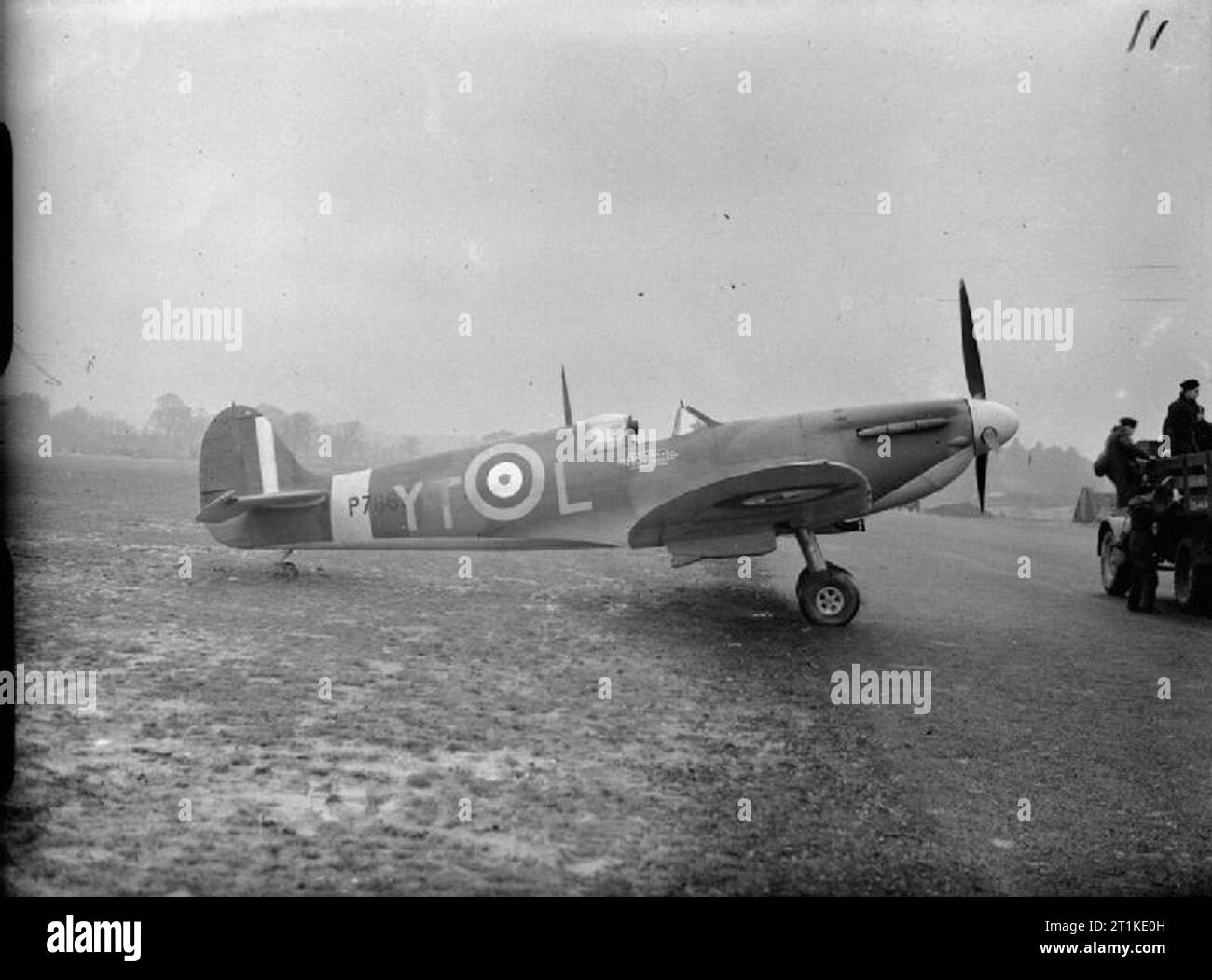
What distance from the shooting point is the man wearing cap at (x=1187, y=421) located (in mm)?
3739

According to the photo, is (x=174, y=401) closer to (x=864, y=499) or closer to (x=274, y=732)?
(x=274, y=732)

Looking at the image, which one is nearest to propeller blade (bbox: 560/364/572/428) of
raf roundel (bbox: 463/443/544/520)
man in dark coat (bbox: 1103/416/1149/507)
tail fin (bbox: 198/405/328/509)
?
raf roundel (bbox: 463/443/544/520)

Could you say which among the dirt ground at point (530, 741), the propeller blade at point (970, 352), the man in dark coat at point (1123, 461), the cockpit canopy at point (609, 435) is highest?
the propeller blade at point (970, 352)

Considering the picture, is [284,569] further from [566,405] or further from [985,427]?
[985,427]

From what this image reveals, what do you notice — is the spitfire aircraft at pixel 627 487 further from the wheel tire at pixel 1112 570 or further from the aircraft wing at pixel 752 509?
the wheel tire at pixel 1112 570

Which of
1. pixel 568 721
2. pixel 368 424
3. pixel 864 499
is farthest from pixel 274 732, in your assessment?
pixel 864 499

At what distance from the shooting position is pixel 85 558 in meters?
3.54

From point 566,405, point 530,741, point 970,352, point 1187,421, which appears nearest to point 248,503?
point 566,405

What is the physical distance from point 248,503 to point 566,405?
2137mm

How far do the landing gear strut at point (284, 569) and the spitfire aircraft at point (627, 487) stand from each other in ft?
0.80

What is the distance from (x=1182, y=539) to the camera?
6.19m

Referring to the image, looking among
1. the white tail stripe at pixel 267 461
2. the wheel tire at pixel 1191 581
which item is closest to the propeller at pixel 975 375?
the wheel tire at pixel 1191 581
